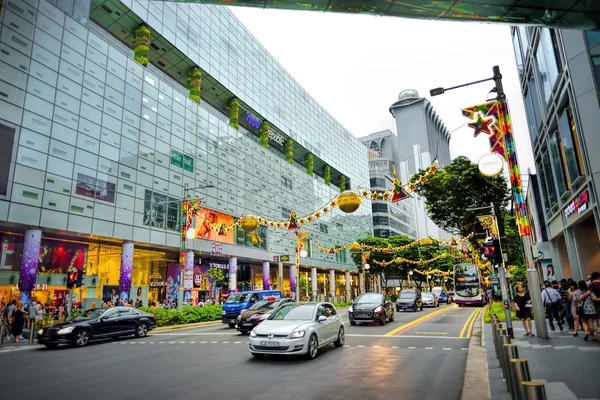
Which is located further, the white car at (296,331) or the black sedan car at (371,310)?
the black sedan car at (371,310)

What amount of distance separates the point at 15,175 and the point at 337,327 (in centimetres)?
2379

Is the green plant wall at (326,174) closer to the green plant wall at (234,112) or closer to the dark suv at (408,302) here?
the green plant wall at (234,112)

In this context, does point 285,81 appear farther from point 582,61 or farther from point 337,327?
point 337,327

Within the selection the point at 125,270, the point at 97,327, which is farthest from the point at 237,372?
the point at 125,270

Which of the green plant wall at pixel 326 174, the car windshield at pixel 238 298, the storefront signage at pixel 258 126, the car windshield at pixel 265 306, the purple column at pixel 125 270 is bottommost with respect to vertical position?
the car windshield at pixel 265 306

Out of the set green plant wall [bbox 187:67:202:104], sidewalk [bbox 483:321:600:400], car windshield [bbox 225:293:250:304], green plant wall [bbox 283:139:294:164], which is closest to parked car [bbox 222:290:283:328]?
car windshield [bbox 225:293:250:304]

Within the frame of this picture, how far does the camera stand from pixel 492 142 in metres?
12.2

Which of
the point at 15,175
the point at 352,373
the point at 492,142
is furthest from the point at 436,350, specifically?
the point at 15,175

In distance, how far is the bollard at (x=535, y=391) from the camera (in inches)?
128

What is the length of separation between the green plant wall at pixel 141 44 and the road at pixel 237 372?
3021cm

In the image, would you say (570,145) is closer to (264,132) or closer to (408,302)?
(408,302)

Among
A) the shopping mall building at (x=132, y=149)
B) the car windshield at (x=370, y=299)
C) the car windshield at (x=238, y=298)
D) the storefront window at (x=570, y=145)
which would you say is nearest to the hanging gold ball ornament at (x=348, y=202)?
the car windshield at (x=370, y=299)

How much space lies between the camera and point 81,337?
1522 centimetres

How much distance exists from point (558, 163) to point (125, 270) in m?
31.3
